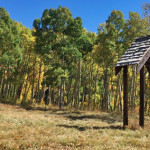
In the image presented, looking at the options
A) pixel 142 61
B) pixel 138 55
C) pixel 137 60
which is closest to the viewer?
pixel 137 60

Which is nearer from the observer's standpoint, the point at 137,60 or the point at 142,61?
the point at 137,60

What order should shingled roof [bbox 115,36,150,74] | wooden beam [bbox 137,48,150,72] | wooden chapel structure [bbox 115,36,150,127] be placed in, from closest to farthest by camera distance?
wooden beam [bbox 137,48,150,72], shingled roof [bbox 115,36,150,74], wooden chapel structure [bbox 115,36,150,127]

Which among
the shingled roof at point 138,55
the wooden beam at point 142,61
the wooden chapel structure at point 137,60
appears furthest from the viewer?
the wooden chapel structure at point 137,60

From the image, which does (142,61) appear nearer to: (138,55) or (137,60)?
(137,60)

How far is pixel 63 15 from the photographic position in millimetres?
22594

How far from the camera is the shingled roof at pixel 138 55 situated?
877 centimetres

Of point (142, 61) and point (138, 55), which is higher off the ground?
point (138, 55)

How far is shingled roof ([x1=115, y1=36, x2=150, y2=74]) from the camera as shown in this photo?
8.77 meters

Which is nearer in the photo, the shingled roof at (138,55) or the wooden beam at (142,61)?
the wooden beam at (142,61)

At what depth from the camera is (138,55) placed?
915 cm

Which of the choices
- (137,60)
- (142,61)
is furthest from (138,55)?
(137,60)

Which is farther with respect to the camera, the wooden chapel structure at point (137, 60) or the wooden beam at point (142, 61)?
the wooden chapel structure at point (137, 60)

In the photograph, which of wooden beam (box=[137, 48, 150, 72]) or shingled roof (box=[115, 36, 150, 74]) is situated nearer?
wooden beam (box=[137, 48, 150, 72])

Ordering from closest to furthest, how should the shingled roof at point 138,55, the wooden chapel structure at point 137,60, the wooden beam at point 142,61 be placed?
the wooden beam at point 142,61, the shingled roof at point 138,55, the wooden chapel structure at point 137,60
